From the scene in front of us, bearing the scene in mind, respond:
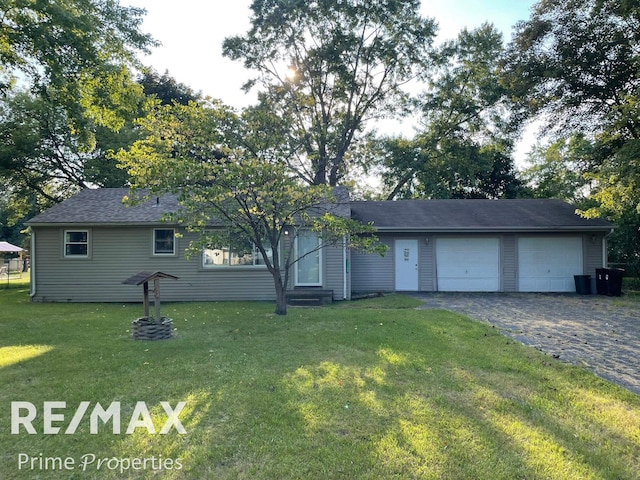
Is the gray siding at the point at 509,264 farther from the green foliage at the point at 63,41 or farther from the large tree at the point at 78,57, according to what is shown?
the green foliage at the point at 63,41

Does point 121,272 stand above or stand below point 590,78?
below

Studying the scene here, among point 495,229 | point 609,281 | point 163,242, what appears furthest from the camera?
point 495,229

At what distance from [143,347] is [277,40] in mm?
19584

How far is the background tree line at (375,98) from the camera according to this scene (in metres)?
9.48

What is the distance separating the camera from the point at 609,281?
12.4 m

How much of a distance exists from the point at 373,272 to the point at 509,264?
4.91 metres

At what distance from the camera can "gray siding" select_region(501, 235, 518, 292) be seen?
1348cm

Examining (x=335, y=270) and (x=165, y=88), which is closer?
(x=335, y=270)

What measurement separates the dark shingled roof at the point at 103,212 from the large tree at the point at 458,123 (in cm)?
1414

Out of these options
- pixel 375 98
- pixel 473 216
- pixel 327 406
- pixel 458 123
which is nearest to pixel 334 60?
pixel 375 98

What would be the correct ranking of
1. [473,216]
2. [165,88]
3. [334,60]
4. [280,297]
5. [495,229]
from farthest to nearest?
[165,88], [334,60], [473,216], [495,229], [280,297]

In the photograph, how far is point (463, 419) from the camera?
10.8ft

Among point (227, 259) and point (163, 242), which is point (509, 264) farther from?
point (163, 242)

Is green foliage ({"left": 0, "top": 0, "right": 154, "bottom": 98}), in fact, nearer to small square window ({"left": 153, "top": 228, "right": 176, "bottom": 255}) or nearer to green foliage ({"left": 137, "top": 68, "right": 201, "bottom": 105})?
small square window ({"left": 153, "top": 228, "right": 176, "bottom": 255})
